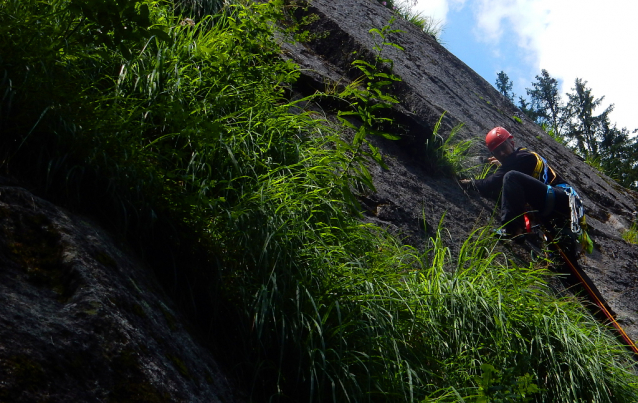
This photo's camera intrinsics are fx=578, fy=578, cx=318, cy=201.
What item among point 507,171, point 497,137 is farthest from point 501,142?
point 507,171

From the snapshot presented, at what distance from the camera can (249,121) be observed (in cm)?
355

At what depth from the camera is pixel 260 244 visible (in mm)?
2744

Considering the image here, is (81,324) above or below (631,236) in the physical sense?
below

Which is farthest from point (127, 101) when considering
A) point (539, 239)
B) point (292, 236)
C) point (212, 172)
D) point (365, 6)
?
point (365, 6)

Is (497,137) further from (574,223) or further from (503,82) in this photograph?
(503,82)

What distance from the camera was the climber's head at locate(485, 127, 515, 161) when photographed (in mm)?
6234

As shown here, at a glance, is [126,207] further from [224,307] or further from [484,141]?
[484,141]

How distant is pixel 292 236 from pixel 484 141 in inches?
176

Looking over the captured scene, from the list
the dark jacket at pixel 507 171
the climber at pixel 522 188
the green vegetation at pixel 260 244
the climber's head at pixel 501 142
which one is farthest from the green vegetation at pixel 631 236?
the green vegetation at pixel 260 244

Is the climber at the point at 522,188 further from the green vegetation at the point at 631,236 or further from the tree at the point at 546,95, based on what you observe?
the tree at the point at 546,95

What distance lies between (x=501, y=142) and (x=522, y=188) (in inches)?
28.8

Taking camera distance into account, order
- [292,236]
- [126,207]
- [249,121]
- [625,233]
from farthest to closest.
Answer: [625,233] → [249,121] → [292,236] → [126,207]

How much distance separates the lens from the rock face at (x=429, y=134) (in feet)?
17.1

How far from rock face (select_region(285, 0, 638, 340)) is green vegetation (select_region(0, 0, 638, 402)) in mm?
1354
